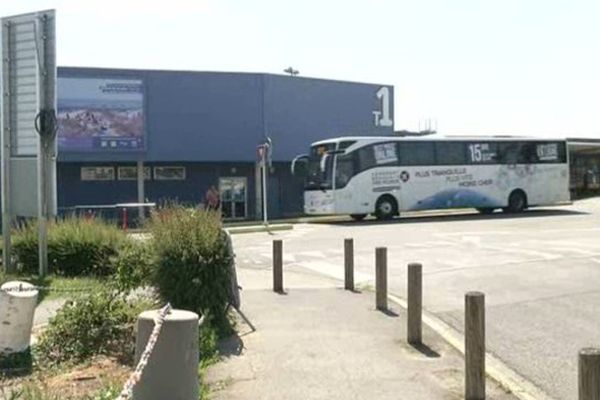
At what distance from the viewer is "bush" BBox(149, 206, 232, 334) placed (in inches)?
354

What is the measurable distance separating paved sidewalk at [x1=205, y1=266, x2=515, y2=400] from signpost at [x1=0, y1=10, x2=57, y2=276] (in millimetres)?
5584

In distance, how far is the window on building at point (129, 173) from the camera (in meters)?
38.6

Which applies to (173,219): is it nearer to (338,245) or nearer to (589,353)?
(589,353)

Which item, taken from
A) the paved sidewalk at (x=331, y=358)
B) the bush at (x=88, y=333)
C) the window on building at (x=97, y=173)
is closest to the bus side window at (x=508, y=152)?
the window on building at (x=97, y=173)

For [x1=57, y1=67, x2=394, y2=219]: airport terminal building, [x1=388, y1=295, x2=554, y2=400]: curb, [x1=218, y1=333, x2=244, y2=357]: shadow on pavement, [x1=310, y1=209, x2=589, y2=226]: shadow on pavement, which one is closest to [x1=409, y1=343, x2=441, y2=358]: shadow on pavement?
[x1=388, y1=295, x2=554, y2=400]: curb

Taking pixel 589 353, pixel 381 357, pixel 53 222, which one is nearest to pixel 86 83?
pixel 53 222

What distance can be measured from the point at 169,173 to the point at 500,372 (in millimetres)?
33093

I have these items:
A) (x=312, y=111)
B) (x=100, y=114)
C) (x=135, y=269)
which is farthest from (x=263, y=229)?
(x=135, y=269)

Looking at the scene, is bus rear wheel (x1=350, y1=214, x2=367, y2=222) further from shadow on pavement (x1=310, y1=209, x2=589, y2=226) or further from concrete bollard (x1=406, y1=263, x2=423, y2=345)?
concrete bollard (x1=406, y1=263, x2=423, y2=345)

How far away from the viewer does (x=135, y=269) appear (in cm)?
951

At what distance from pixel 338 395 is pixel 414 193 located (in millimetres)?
27104

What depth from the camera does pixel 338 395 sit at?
6.54 m

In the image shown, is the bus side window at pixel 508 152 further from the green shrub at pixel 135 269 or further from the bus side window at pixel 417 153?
the green shrub at pixel 135 269

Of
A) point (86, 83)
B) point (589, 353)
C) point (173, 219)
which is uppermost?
point (86, 83)
